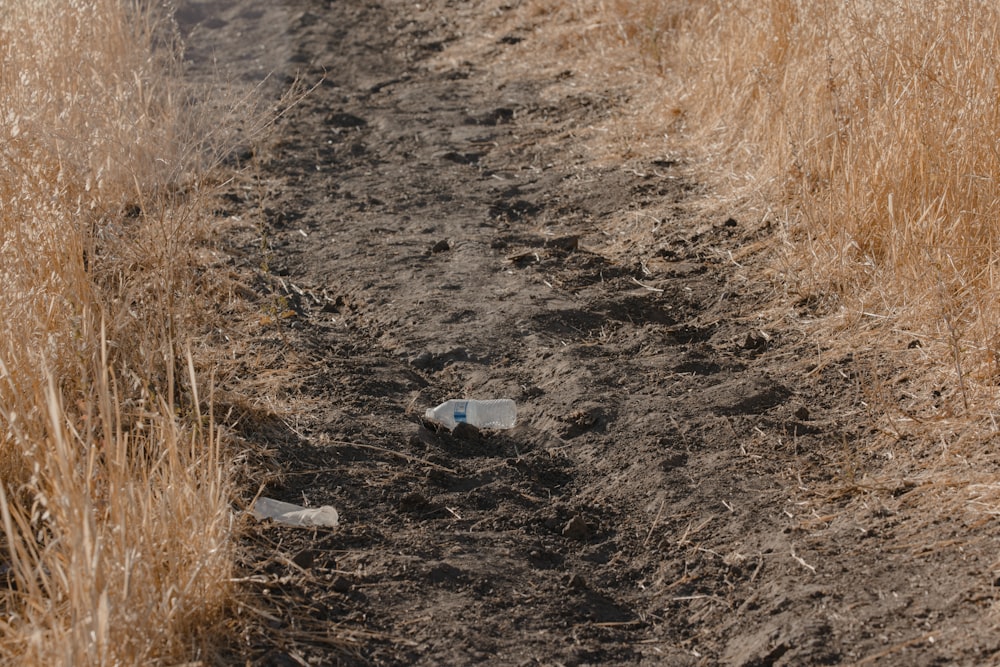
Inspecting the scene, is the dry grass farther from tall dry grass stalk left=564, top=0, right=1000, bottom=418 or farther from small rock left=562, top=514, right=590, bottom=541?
small rock left=562, top=514, right=590, bottom=541

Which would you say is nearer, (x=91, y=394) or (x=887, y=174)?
(x=91, y=394)

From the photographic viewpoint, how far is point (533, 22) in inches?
316

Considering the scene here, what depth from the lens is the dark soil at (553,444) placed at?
249cm

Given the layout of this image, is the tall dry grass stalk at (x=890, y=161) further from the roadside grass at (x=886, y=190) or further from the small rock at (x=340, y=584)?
the small rock at (x=340, y=584)

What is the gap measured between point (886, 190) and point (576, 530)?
1.85 m

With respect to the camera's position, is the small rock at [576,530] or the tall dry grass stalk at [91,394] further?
the small rock at [576,530]

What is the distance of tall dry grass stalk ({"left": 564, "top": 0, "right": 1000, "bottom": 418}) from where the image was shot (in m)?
3.41

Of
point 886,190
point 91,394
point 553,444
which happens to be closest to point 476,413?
point 553,444

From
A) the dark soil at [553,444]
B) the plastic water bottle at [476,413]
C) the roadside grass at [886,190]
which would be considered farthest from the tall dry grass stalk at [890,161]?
the plastic water bottle at [476,413]

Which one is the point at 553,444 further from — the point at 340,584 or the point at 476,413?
the point at 340,584

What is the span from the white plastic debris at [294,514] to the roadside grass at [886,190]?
1516 mm

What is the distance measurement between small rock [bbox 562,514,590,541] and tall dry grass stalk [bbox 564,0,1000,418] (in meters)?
1.14

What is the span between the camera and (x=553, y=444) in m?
3.37

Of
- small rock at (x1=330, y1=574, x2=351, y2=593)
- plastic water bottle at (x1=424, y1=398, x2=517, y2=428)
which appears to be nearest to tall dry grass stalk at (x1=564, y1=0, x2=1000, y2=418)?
plastic water bottle at (x1=424, y1=398, x2=517, y2=428)
